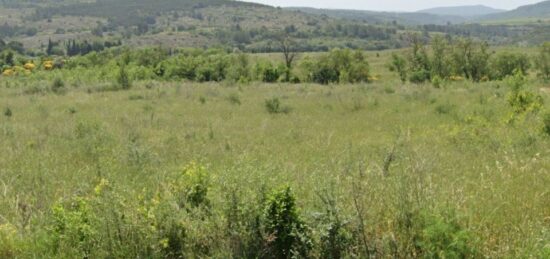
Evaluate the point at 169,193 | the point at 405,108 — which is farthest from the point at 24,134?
the point at 405,108

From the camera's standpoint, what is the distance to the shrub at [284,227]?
→ 3.63m

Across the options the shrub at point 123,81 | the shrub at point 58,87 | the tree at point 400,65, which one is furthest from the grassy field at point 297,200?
the tree at point 400,65

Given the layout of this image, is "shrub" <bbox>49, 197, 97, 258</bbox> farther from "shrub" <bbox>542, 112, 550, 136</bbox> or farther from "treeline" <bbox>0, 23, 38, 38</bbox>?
"treeline" <bbox>0, 23, 38, 38</bbox>

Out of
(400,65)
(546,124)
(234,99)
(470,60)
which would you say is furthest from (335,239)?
(400,65)

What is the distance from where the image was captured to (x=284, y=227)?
3705mm

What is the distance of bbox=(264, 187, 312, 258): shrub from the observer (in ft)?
11.9

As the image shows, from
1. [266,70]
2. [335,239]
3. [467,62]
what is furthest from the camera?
[266,70]

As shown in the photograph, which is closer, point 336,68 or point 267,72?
point 336,68

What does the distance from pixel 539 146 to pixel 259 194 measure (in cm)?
657

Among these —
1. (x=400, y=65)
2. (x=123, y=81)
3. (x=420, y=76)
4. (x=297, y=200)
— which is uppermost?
(x=297, y=200)

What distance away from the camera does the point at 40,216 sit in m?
4.71

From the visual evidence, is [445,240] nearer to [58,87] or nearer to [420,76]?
[58,87]

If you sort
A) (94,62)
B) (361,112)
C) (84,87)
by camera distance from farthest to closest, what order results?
(94,62) → (84,87) → (361,112)

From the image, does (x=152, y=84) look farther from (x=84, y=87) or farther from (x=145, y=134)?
(x=145, y=134)
